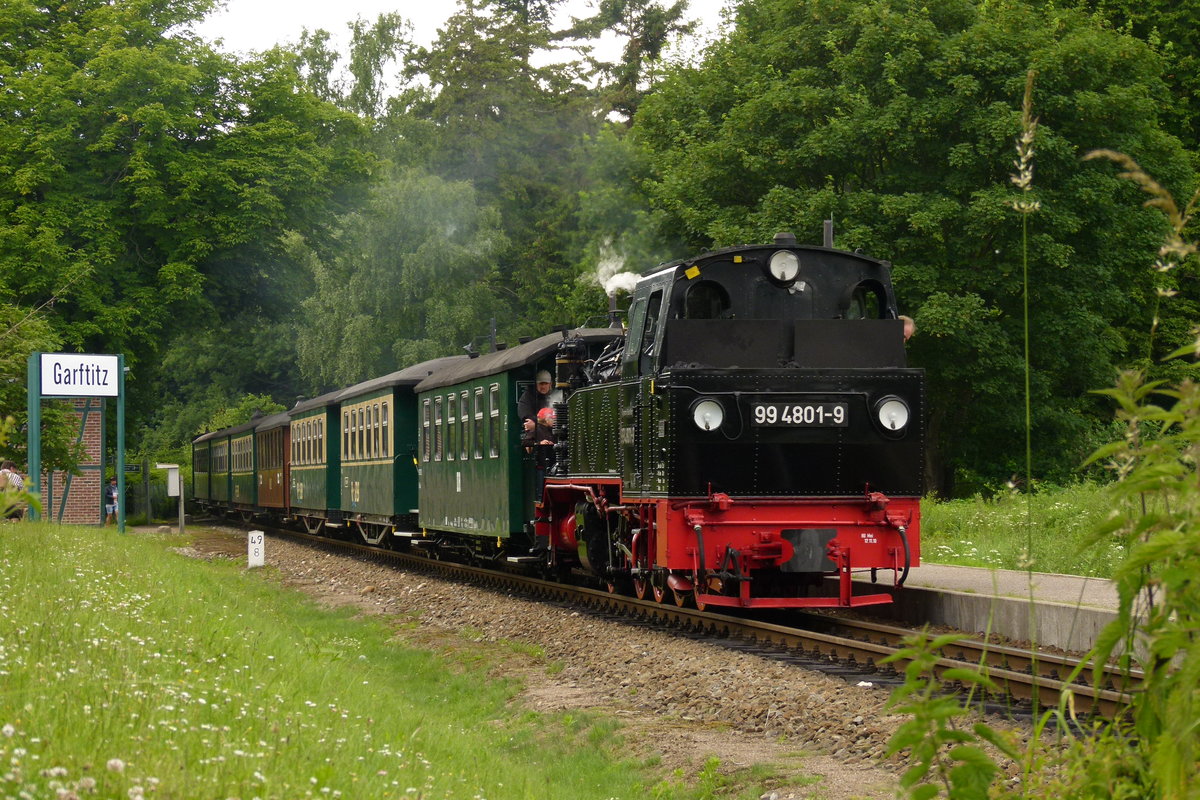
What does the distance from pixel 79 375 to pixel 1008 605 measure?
17.7 metres

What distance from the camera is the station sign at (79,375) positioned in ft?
76.1

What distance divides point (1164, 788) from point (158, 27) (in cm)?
3824

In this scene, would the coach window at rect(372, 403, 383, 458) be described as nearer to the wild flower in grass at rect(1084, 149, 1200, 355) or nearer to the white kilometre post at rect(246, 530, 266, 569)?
the white kilometre post at rect(246, 530, 266, 569)

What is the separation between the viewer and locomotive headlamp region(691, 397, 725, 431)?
38.0 ft

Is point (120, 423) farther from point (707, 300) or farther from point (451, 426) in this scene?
point (707, 300)

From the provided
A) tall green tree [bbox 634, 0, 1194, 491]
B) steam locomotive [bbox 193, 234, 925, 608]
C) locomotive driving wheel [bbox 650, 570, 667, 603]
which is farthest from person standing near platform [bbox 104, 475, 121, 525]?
locomotive driving wheel [bbox 650, 570, 667, 603]

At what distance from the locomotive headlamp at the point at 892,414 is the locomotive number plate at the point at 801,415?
30 centimetres

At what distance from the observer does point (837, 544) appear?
11.6 meters

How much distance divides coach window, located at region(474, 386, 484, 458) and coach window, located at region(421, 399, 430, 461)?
3.18m

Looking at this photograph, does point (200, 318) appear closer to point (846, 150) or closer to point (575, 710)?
point (846, 150)

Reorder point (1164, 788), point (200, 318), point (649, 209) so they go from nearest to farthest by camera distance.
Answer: point (1164, 788) < point (649, 209) < point (200, 318)

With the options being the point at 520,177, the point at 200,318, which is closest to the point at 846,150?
the point at 200,318

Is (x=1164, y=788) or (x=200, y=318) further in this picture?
(x=200, y=318)

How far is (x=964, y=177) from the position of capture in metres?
27.5
